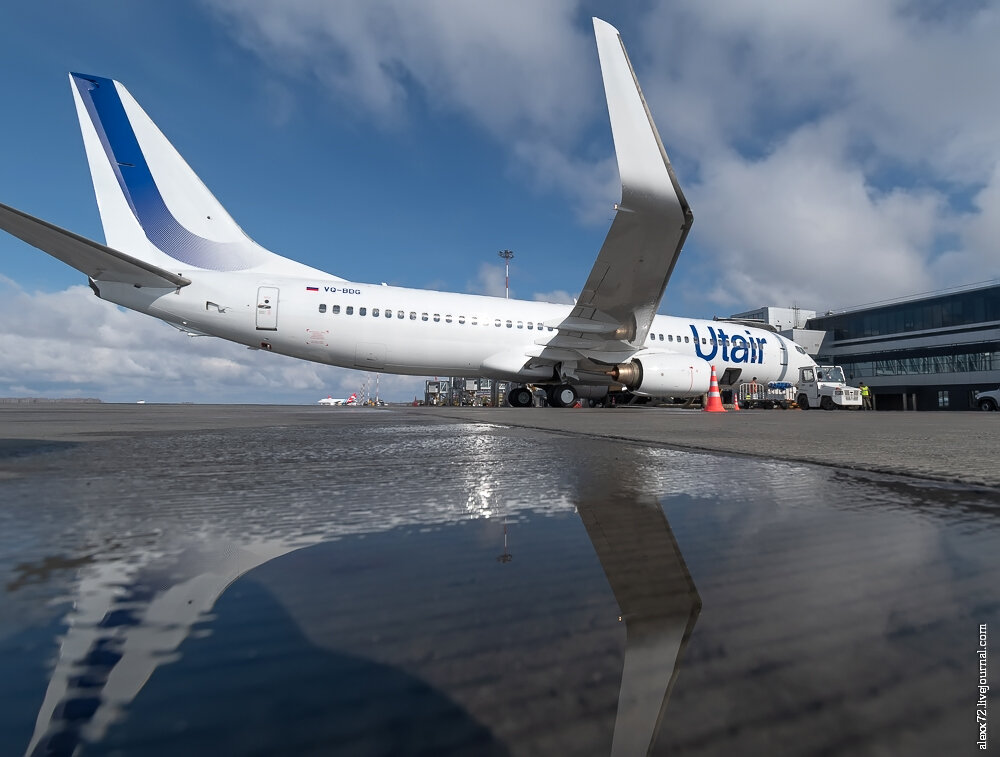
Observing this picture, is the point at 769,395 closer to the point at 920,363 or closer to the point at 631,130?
the point at 631,130

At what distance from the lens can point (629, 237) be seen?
9.27 m

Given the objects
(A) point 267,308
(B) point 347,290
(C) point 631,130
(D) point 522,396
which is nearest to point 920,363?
(D) point 522,396

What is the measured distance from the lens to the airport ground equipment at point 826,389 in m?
16.4

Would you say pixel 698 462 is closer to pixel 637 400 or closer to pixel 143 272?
pixel 143 272

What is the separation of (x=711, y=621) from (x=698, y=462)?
1618 millimetres

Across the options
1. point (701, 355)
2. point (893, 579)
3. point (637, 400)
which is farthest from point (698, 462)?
point (637, 400)

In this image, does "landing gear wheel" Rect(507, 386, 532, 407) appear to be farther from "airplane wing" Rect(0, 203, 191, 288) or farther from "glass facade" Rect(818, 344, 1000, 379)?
"glass facade" Rect(818, 344, 1000, 379)

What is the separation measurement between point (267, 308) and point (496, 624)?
11.0 metres

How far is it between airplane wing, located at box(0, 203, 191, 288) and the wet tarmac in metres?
9.02

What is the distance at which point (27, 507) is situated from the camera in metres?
1.22

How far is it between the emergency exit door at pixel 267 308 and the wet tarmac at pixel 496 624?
387 inches

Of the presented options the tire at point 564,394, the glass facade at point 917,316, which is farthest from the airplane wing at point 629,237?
the glass facade at point 917,316

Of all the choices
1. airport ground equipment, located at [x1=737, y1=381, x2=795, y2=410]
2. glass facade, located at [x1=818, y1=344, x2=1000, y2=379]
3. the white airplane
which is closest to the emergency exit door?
the white airplane

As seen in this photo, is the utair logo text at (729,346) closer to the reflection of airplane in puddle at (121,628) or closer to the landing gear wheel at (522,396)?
the landing gear wheel at (522,396)
